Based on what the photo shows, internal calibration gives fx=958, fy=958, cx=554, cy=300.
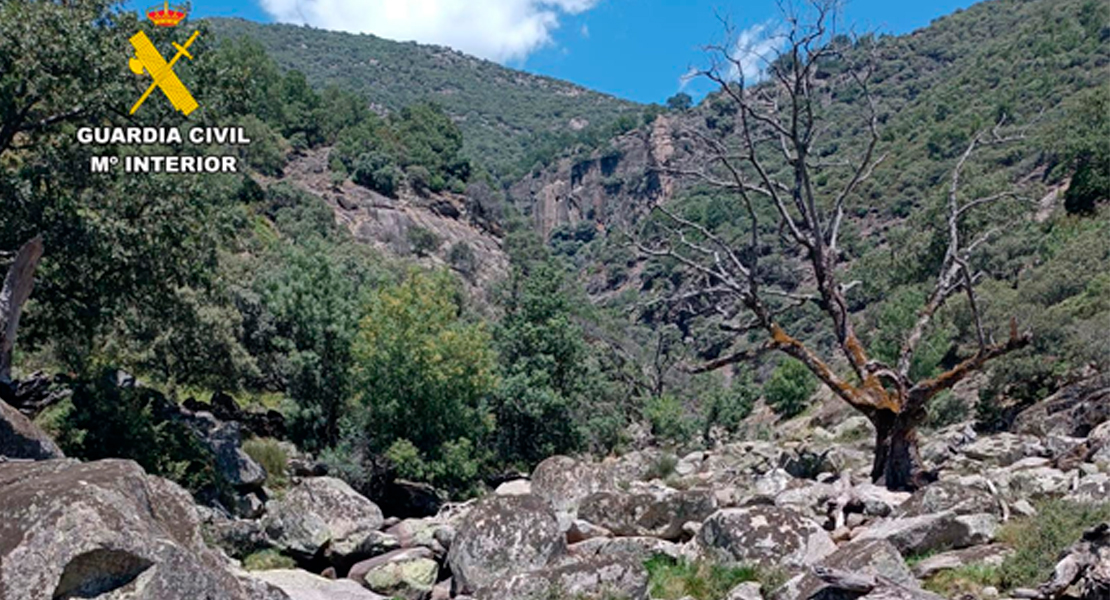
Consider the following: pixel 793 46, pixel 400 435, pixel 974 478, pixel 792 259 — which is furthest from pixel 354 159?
pixel 974 478

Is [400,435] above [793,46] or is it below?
below

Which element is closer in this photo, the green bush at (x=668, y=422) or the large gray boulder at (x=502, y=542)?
the large gray boulder at (x=502, y=542)

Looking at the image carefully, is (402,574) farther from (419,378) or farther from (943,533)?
(419,378)

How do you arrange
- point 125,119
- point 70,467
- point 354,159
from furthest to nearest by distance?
point 354,159 < point 125,119 < point 70,467

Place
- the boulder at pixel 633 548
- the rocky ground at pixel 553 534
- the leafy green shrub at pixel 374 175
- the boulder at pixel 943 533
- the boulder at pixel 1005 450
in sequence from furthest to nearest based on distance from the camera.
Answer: the leafy green shrub at pixel 374 175
the boulder at pixel 1005 450
the boulder at pixel 633 548
the boulder at pixel 943 533
the rocky ground at pixel 553 534

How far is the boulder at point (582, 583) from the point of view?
9.00 meters

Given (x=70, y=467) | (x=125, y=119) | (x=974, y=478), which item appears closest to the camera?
(x=70, y=467)

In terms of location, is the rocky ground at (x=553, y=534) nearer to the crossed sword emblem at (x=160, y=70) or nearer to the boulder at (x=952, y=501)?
the boulder at (x=952, y=501)

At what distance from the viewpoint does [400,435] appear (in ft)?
81.3

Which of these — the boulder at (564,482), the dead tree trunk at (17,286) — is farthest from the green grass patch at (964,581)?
the dead tree trunk at (17,286)

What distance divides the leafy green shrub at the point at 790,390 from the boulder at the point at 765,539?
40866 millimetres

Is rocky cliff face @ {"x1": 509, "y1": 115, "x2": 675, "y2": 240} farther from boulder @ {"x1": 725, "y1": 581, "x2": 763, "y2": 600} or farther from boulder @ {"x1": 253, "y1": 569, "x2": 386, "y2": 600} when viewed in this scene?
boulder @ {"x1": 725, "y1": 581, "x2": 763, "y2": 600}

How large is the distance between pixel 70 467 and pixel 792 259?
76992mm

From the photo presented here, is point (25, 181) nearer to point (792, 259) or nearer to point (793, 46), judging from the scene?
point (793, 46)
